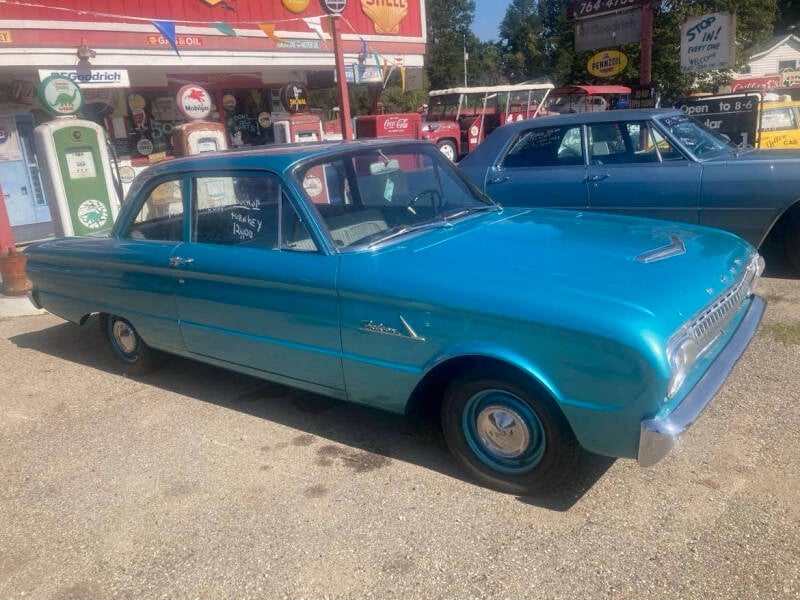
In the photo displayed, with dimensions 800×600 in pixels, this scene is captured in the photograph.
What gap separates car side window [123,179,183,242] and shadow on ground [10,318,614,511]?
105cm

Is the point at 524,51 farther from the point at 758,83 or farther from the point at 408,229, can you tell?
the point at 408,229

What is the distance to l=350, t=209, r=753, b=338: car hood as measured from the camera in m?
2.74

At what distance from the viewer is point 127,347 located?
16.2 feet

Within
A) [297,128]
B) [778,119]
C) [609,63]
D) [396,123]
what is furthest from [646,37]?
[297,128]

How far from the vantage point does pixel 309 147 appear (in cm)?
405

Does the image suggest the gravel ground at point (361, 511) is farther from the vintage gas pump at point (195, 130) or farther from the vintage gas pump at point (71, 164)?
the vintage gas pump at point (195, 130)

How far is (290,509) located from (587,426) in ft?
4.61

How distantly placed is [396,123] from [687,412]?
13211mm

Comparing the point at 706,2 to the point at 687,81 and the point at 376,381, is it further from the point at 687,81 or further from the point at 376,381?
the point at 376,381

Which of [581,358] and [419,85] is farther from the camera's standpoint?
[419,85]

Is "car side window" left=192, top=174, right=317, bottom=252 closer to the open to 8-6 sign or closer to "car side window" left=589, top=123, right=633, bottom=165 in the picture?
"car side window" left=589, top=123, right=633, bottom=165

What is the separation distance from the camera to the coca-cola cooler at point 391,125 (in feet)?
48.8

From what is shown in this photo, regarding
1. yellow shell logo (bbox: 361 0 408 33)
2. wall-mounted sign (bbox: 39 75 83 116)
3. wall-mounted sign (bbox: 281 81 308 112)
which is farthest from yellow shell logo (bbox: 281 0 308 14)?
wall-mounted sign (bbox: 39 75 83 116)

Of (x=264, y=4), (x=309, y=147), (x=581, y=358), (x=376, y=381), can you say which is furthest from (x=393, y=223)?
(x=264, y=4)
